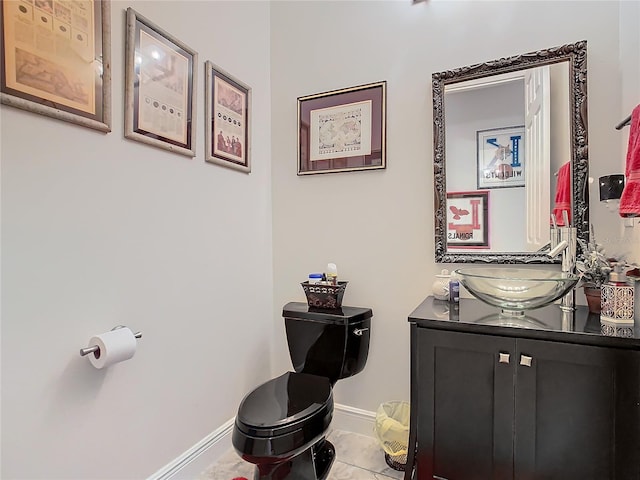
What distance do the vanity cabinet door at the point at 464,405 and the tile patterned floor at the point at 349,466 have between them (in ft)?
1.32

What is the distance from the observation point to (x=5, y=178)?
1047 mm

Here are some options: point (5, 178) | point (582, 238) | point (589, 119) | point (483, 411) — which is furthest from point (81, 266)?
point (589, 119)

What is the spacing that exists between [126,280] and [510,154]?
1767mm

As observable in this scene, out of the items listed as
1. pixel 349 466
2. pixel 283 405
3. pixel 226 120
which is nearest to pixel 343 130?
pixel 226 120

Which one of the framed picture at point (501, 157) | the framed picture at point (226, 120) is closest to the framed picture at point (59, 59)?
the framed picture at point (226, 120)

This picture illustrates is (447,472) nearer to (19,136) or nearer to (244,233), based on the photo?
(244,233)

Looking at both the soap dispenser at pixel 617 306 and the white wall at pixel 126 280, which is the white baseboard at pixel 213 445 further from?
the soap dispenser at pixel 617 306

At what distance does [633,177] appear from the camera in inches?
41.8

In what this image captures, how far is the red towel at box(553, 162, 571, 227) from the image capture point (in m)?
1.59

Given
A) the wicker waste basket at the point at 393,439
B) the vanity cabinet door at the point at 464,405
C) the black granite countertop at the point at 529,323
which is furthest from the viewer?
the wicker waste basket at the point at 393,439

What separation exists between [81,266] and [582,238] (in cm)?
200

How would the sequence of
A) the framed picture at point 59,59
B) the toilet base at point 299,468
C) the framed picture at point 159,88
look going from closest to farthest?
1. the framed picture at point 59,59
2. the framed picture at point 159,88
3. the toilet base at point 299,468

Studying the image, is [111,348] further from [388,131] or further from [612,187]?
[612,187]

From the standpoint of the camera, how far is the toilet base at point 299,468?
1499 millimetres
